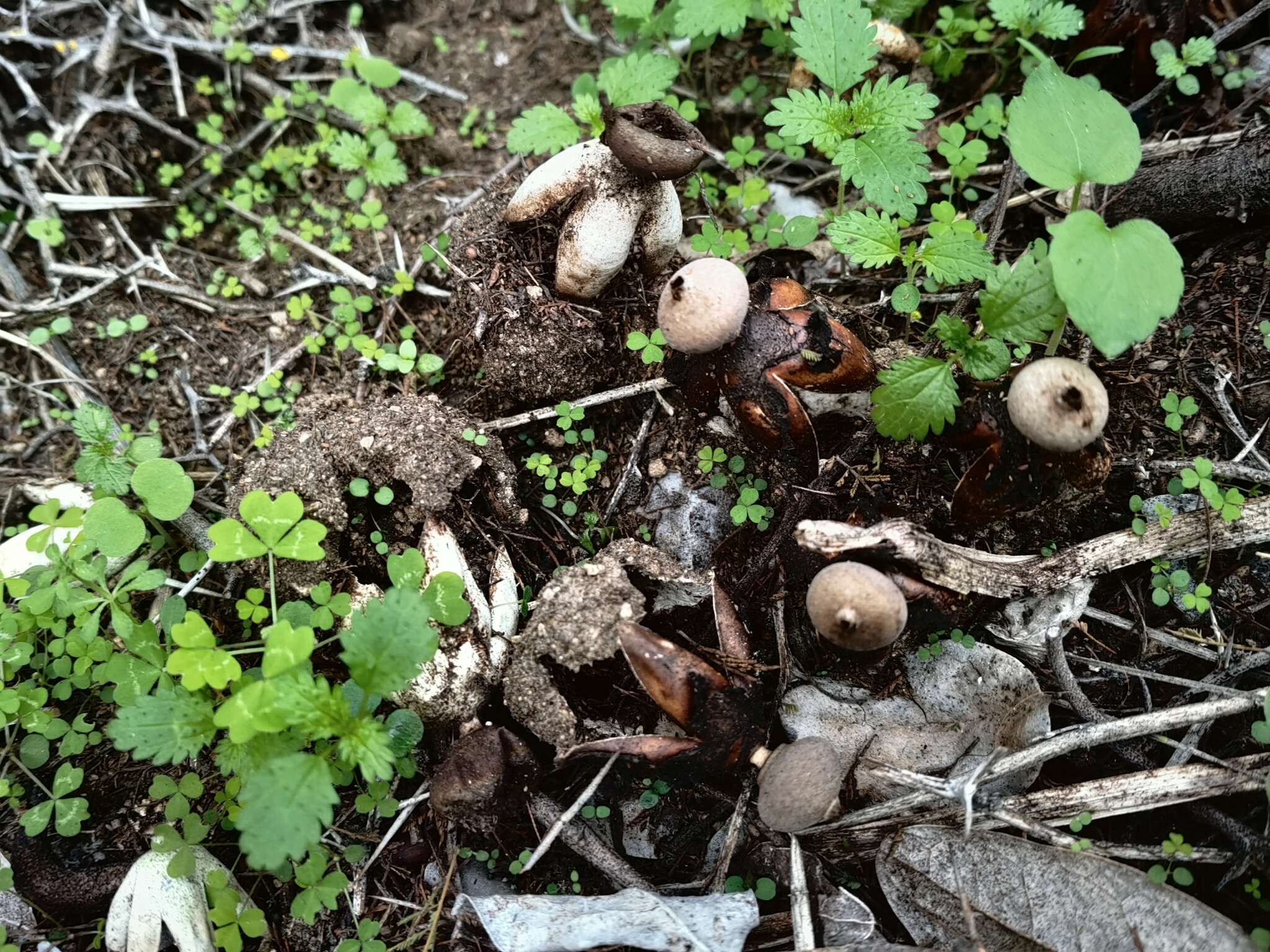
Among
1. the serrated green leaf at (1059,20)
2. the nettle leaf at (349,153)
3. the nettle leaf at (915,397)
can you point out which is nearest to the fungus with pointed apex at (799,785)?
the nettle leaf at (915,397)

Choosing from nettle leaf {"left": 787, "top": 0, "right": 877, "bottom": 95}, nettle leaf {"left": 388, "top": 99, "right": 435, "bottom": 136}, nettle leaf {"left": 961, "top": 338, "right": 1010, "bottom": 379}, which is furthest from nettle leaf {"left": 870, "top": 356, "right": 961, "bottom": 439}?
nettle leaf {"left": 388, "top": 99, "right": 435, "bottom": 136}

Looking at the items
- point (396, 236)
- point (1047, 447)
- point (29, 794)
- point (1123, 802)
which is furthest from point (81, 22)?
point (1123, 802)

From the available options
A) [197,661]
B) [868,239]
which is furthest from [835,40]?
[197,661]

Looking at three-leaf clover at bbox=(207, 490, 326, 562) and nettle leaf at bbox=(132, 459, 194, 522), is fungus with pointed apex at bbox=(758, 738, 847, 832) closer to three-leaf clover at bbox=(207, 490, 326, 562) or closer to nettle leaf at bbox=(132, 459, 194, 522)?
three-leaf clover at bbox=(207, 490, 326, 562)

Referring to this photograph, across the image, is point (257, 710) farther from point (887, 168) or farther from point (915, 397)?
point (887, 168)

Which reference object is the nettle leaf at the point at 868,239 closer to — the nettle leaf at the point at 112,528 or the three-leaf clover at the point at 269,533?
the three-leaf clover at the point at 269,533

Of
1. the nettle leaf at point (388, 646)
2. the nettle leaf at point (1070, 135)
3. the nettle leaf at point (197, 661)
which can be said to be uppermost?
the nettle leaf at point (1070, 135)
